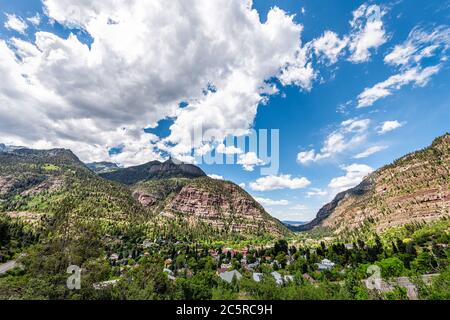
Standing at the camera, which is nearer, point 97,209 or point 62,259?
point 62,259

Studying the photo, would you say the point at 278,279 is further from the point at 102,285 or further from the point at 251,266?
the point at 102,285

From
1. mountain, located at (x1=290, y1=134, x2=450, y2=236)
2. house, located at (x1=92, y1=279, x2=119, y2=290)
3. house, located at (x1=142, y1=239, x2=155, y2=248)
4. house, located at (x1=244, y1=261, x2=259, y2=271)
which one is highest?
mountain, located at (x1=290, y1=134, x2=450, y2=236)

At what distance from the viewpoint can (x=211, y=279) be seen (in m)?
45.5

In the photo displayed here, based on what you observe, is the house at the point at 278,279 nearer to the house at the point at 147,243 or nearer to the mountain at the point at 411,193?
the house at the point at 147,243

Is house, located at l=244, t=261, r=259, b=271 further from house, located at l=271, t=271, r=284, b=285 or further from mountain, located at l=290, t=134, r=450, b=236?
mountain, located at l=290, t=134, r=450, b=236

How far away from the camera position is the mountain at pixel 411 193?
120375 mm

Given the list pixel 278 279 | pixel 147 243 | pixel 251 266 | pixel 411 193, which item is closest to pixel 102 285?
pixel 278 279

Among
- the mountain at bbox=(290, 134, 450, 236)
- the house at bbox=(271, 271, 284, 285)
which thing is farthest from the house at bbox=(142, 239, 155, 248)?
the mountain at bbox=(290, 134, 450, 236)

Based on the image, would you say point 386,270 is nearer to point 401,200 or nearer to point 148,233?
point 401,200

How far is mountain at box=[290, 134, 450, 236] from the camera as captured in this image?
4739 inches

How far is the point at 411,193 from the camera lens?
13638 cm
